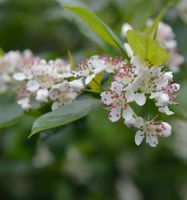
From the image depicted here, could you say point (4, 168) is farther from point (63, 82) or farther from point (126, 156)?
point (63, 82)

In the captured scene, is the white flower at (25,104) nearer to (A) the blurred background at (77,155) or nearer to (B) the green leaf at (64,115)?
(B) the green leaf at (64,115)

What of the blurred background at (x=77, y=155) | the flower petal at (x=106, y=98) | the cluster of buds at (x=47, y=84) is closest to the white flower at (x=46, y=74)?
the cluster of buds at (x=47, y=84)

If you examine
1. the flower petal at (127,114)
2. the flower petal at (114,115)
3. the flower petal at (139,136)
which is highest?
the flower petal at (114,115)

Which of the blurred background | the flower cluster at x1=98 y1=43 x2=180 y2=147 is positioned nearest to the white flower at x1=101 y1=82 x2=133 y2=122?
the flower cluster at x1=98 y1=43 x2=180 y2=147

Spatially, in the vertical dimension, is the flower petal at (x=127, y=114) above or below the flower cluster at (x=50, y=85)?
below

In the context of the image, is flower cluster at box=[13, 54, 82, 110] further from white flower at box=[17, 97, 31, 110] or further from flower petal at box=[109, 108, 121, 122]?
flower petal at box=[109, 108, 121, 122]

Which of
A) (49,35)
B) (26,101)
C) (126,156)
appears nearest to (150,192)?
(126,156)
